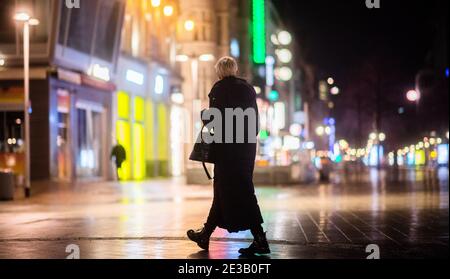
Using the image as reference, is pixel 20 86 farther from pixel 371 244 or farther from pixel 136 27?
pixel 371 244

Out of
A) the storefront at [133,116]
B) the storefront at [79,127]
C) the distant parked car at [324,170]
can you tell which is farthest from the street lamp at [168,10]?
the distant parked car at [324,170]

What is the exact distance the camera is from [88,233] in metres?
12.1

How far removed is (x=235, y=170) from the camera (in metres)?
9.04

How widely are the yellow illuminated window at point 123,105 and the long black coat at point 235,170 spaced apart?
3536 cm

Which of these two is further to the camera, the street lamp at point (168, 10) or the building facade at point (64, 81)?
the street lamp at point (168, 10)

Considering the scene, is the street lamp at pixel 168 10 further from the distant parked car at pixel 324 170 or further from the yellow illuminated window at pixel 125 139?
the distant parked car at pixel 324 170

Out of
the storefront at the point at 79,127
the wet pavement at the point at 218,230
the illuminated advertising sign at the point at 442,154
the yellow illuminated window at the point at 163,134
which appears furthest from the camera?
the illuminated advertising sign at the point at 442,154

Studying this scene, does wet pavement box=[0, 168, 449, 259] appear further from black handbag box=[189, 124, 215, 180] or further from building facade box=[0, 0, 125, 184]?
building facade box=[0, 0, 125, 184]

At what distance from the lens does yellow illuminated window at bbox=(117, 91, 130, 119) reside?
44.2m

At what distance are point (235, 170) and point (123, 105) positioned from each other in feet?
120

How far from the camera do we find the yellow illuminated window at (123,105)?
145ft

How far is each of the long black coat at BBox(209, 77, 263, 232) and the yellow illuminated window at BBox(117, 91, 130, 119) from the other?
35357mm

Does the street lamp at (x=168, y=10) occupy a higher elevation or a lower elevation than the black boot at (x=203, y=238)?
higher
